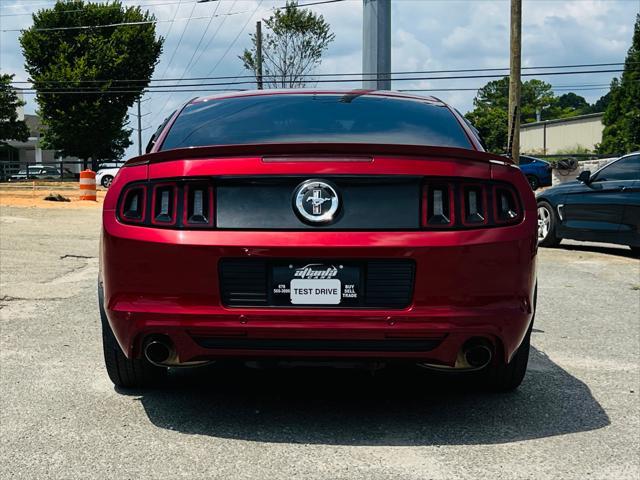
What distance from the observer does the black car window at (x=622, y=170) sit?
10735mm

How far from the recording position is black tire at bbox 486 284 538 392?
3.85 meters

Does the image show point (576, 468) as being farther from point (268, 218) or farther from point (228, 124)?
point (228, 124)

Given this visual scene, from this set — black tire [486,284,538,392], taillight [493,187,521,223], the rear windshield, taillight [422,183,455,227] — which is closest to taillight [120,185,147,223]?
the rear windshield

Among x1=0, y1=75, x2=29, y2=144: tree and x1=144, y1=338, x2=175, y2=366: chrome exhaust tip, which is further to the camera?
x1=0, y1=75, x2=29, y2=144: tree

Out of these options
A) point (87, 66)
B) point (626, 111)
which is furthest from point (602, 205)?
point (626, 111)

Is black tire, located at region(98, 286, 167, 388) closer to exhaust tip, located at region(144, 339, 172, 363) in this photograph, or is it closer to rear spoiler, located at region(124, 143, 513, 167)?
exhaust tip, located at region(144, 339, 172, 363)

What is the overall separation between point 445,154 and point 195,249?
1.10 m

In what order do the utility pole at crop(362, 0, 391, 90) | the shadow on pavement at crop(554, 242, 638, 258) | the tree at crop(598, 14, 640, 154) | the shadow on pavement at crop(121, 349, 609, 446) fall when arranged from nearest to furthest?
the shadow on pavement at crop(121, 349, 609, 446)
the shadow on pavement at crop(554, 242, 638, 258)
the utility pole at crop(362, 0, 391, 90)
the tree at crop(598, 14, 640, 154)

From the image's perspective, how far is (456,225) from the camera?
3273 mm

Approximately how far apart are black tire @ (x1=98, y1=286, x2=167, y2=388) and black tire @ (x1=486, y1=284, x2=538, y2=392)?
1.68m

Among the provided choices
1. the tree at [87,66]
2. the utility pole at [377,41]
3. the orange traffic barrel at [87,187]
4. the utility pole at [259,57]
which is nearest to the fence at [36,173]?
the tree at [87,66]

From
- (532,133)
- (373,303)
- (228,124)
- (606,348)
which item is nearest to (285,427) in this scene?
(373,303)

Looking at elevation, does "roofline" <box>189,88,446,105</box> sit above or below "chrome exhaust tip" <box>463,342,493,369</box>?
above

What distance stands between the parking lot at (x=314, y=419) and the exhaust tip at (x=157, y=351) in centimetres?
32
